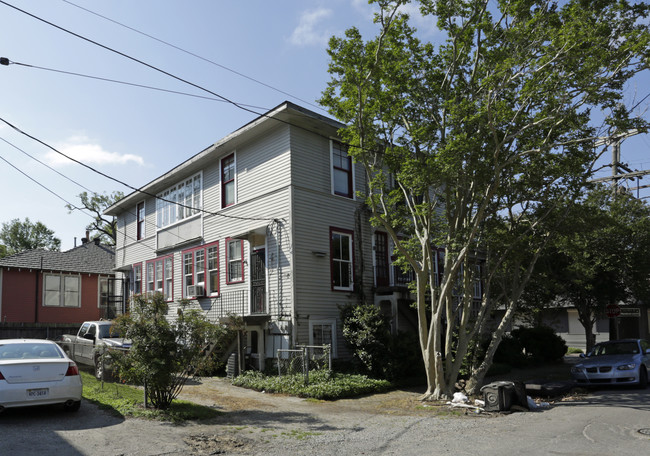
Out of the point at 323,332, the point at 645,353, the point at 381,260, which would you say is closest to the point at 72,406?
the point at 323,332

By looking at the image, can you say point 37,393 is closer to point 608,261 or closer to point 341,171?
point 341,171

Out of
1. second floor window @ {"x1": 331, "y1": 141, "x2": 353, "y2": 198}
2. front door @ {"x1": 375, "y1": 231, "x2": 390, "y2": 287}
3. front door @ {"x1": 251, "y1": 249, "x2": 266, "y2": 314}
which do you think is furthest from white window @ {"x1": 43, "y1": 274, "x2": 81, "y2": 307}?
front door @ {"x1": 375, "y1": 231, "x2": 390, "y2": 287}

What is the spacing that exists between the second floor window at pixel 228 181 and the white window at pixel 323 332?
5939 mm

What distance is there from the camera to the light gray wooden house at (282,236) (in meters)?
16.8

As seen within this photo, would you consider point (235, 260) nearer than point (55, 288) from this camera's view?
Yes

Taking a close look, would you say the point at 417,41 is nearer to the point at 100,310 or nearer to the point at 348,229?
the point at 348,229

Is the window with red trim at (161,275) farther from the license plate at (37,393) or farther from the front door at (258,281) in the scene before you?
the license plate at (37,393)

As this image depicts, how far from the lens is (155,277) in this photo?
2391 cm

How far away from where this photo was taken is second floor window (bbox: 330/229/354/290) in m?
17.8

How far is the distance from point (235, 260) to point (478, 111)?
10320 mm

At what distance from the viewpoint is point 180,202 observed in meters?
23.0

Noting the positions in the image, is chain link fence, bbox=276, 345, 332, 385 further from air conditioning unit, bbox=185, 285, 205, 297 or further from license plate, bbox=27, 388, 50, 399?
license plate, bbox=27, 388, 50, 399

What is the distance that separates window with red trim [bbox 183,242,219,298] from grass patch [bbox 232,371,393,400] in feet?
17.9

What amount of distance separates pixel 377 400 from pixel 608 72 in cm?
972
